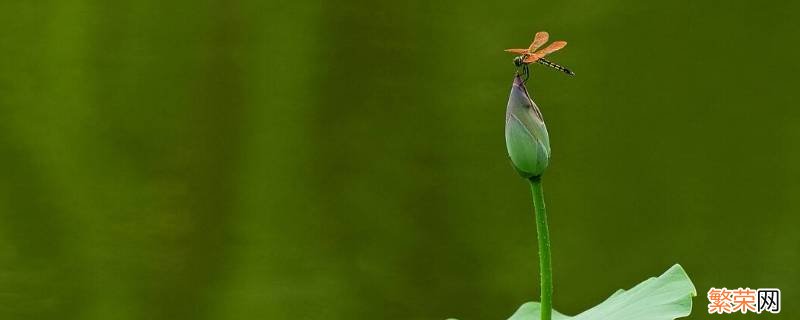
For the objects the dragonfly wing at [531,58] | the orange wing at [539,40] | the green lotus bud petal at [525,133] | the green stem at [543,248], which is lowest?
the green stem at [543,248]

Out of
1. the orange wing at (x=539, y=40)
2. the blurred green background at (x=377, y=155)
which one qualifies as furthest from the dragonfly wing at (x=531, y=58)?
the blurred green background at (x=377, y=155)

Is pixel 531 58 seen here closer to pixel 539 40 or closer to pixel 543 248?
pixel 539 40

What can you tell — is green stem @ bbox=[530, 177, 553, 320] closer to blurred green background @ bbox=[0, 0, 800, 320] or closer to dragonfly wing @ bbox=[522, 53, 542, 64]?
dragonfly wing @ bbox=[522, 53, 542, 64]

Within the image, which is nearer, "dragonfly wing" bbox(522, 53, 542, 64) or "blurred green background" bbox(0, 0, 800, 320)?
"dragonfly wing" bbox(522, 53, 542, 64)

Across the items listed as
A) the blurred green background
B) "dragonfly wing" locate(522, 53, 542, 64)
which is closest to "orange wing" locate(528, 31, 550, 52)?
"dragonfly wing" locate(522, 53, 542, 64)

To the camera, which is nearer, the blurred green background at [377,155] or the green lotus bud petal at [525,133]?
the green lotus bud petal at [525,133]

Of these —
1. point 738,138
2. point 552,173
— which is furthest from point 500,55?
point 738,138

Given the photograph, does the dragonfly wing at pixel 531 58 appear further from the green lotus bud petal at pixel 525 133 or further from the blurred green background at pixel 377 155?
the blurred green background at pixel 377 155
